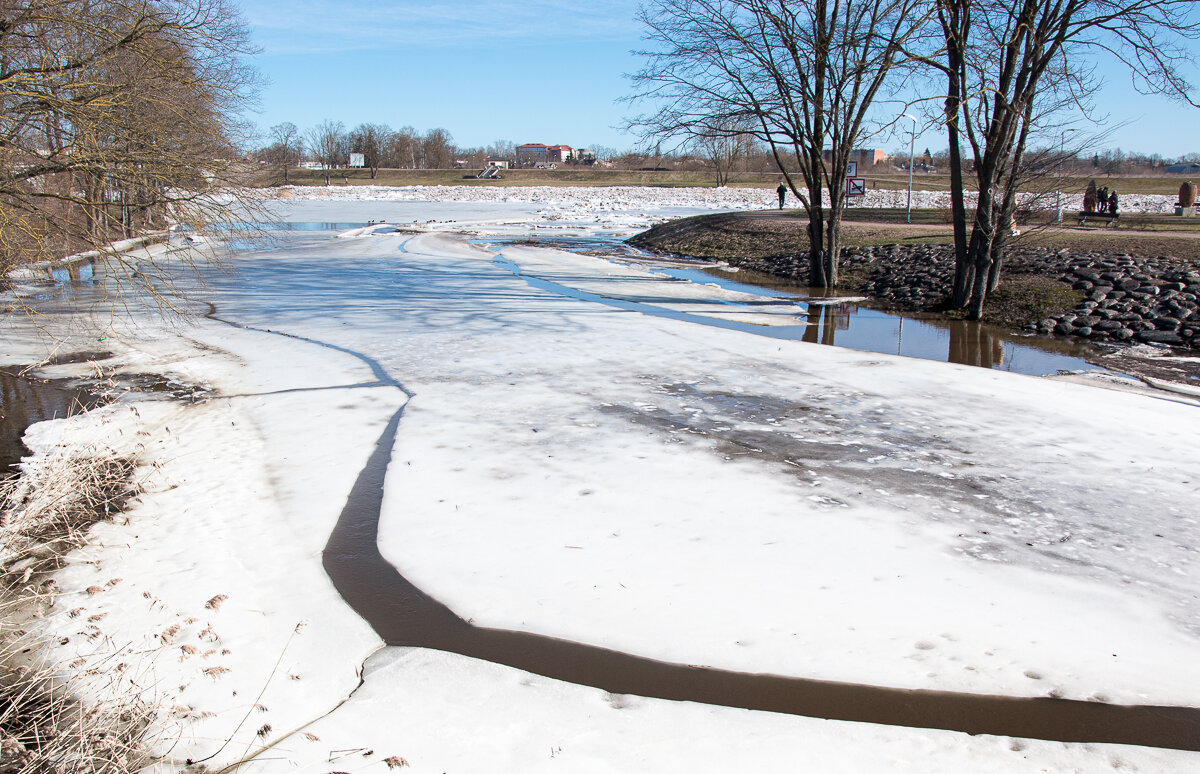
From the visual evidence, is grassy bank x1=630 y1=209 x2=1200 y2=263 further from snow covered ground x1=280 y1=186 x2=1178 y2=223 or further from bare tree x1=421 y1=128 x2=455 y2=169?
bare tree x1=421 y1=128 x2=455 y2=169

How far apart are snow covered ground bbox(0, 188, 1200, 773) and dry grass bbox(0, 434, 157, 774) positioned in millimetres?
173

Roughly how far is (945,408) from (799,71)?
39.2ft

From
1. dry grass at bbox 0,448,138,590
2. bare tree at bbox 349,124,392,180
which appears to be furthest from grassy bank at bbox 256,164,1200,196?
dry grass at bbox 0,448,138,590

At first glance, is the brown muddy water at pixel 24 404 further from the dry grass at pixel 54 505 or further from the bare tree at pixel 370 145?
the bare tree at pixel 370 145

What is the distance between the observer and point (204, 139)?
1734cm

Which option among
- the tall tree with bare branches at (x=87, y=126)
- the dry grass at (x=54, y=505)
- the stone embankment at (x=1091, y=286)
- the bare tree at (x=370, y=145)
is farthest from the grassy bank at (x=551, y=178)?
the dry grass at (x=54, y=505)

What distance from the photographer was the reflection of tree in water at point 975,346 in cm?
1200

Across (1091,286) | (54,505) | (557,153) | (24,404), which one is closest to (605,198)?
(1091,286)

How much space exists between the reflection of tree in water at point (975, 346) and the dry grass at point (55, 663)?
35.9ft

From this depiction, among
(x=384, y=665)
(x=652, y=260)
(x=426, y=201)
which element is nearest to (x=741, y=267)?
(x=652, y=260)

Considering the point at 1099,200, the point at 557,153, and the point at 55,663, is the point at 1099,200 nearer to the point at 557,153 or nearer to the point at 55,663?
the point at 55,663

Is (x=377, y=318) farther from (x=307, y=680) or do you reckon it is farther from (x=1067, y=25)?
(x=1067, y=25)

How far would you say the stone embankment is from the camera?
13.4 m

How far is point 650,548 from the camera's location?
5.43 metres
